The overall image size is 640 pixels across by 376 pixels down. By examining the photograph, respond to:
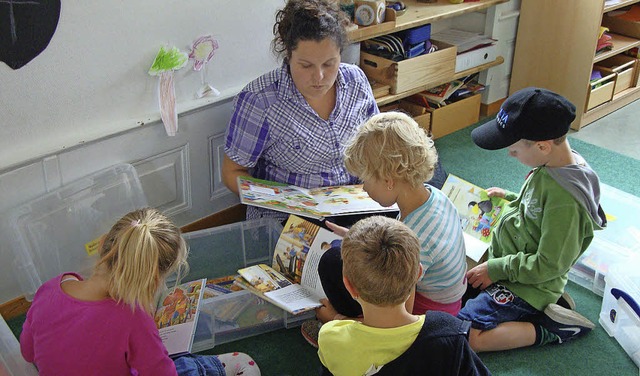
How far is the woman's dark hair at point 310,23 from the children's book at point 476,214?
2.41 feet

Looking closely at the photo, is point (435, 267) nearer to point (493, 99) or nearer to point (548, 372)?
point (548, 372)

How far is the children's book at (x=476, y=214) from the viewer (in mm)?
2090

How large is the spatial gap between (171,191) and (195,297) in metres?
0.56

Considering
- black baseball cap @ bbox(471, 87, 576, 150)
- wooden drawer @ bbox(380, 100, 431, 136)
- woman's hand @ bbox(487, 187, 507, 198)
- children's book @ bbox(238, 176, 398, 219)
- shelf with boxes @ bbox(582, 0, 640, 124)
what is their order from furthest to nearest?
shelf with boxes @ bbox(582, 0, 640, 124) < wooden drawer @ bbox(380, 100, 431, 136) < woman's hand @ bbox(487, 187, 507, 198) < children's book @ bbox(238, 176, 398, 219) < black baseball cap @ bbox(471, 87, 576, 150)

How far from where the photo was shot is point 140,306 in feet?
4.32

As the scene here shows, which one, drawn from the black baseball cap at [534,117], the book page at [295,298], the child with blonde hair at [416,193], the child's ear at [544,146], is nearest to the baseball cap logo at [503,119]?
the black baseball cap at [534,117]

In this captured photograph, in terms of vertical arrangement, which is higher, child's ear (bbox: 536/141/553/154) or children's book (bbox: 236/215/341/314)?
child's ear (bbox: 536/141/553/154)

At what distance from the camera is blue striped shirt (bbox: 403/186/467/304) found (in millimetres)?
1529

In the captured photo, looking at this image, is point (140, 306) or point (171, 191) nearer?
point (140, 306)

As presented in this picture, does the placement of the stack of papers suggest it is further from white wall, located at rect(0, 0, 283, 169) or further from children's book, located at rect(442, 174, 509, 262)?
white wall, located at rect(0, 0, 283, 169)

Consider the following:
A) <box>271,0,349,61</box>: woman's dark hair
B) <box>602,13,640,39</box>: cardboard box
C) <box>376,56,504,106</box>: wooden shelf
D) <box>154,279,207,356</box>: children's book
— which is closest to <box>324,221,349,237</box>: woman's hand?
<box>154,279,207,356</box>: children's book

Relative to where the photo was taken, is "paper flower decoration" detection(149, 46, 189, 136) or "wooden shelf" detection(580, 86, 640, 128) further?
"wooden shelf" detection(580, 86, 640, 128)

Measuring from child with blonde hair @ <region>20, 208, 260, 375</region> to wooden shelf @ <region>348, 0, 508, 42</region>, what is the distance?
142cm

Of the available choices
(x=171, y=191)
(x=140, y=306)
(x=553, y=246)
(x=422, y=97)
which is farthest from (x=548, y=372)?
(x=422, y=97)
